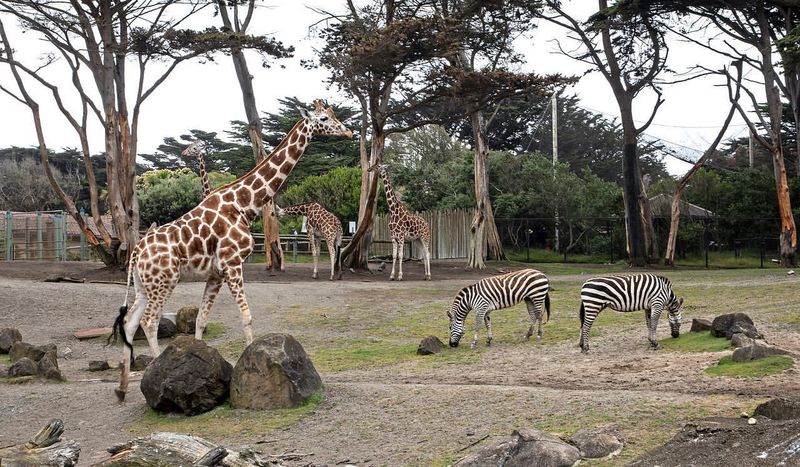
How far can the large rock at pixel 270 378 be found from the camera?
10492mm

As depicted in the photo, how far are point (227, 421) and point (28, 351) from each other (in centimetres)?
590

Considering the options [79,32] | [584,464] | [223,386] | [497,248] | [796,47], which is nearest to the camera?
[584,464]

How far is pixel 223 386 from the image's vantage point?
426 inches

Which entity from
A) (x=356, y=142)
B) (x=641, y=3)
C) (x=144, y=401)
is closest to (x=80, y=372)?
(x=144, y=401)

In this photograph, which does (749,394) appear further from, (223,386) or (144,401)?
(144,401)

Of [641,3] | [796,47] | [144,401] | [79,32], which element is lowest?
[144,401]

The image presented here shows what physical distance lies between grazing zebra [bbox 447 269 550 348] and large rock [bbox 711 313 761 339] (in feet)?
10.8

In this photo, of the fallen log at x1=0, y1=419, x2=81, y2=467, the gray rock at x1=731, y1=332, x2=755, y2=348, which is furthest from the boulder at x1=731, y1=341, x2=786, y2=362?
the fallen log at x1=0, y1=419, x2=81, y2=467

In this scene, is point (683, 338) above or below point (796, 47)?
below

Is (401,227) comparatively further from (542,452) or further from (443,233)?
(542,452)

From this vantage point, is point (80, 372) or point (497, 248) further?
point (497, 248)

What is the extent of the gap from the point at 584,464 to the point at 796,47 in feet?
44.1

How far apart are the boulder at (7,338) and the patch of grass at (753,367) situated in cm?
1152

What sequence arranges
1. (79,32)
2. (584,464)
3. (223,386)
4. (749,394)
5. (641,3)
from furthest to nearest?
(641,3)
(79,32)
(223,386)
(749,394)
(584,464)
